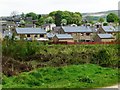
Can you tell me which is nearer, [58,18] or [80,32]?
[80,32]

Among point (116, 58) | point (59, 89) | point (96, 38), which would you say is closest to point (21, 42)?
point (116, 58)

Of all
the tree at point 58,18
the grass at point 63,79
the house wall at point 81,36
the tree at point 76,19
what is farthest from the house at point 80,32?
the grass at point 63,79

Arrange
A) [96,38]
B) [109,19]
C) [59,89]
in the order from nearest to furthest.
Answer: [59,89] < [96,38] < [109,19]

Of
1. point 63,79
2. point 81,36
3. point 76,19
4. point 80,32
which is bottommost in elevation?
point 81,36

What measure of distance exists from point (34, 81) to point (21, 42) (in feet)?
27.3

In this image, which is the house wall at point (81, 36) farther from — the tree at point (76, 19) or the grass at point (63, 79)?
the grass at point (63, 79)

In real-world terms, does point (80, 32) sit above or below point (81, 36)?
above

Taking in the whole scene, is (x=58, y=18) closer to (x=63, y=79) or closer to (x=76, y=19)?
(x=76, y=19)

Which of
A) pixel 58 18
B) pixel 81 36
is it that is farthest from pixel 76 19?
pixel 81 36

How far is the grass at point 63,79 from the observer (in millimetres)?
11698

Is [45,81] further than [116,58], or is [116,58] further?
[116,58]

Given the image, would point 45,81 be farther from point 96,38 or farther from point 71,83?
point 96,38

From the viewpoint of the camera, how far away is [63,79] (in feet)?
42.4

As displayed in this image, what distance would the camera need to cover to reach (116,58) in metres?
17.7
